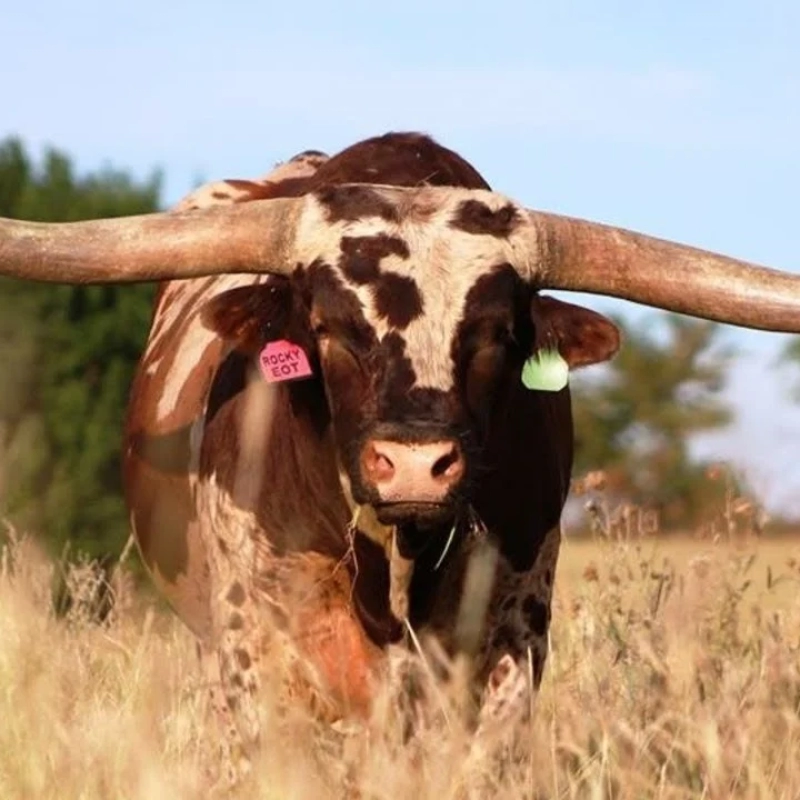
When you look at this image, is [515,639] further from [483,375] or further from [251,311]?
[251,311]

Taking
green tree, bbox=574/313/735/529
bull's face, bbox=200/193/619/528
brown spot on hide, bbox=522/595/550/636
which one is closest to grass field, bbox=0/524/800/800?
brown spot on hide, bbox=522/595/550/636

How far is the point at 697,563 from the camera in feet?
22.5

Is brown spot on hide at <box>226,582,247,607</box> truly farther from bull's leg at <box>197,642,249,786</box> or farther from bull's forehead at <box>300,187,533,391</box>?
bull's forehead at <box>300,187,533,391</box>

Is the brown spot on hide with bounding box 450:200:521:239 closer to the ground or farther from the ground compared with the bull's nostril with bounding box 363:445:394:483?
farther from the ground

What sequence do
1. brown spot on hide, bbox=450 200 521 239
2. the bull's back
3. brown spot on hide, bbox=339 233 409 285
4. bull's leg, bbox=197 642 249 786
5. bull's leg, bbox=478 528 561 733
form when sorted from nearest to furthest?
brown spot on hide, bbox=339 233 409 285 → brown spot on hide, bbox=450 200 521 239 → bull's leg, bbox=197 642 249 786 → bull's leg, bbox=478 528 561 733 → the bull's back

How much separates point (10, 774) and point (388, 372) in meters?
1.28

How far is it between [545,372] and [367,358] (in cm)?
55

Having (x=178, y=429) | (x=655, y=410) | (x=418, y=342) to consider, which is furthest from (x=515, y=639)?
(x=655, y=410)

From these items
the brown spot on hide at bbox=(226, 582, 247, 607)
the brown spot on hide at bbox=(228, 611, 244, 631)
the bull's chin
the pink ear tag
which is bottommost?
the brown spot on hide at bbox=(228, 611, 244, 631)

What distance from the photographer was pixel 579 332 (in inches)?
259

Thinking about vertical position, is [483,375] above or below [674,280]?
below

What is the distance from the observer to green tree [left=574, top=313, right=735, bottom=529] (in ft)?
128

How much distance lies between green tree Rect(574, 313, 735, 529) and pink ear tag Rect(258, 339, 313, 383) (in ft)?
92.3

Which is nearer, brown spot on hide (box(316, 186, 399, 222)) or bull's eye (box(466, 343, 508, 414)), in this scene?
bull's eye (box(466, 343, 508, 414))
